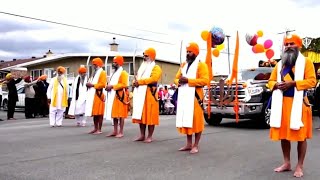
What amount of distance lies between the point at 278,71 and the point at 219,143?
3366 mm

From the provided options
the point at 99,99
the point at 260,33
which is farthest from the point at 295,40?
the point at 260,33

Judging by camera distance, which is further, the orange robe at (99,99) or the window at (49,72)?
the window at (49,72)

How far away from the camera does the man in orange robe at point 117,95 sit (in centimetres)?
988

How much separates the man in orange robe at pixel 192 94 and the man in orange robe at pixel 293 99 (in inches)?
73.5

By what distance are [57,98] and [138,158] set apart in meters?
6.90

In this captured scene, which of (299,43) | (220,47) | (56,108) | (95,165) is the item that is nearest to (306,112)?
(299,43)

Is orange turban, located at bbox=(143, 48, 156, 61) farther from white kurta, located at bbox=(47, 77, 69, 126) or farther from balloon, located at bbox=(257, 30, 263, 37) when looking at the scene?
balloon, located at bbox=(257, 30, 263, 37)

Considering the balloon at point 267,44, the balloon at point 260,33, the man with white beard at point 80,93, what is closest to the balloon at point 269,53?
the balloon at point 267,44

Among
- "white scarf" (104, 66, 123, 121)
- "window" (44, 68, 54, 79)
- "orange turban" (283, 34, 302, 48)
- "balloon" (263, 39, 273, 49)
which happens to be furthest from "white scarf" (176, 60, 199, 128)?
"window" (44, 68, 54, 79)

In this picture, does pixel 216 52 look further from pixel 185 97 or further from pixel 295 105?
pixel 295 105

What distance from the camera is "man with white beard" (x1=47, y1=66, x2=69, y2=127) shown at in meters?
13.3

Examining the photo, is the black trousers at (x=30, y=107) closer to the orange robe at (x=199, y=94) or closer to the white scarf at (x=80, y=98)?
the white scarf at (x=80, y=98)

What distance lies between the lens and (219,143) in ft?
30.3

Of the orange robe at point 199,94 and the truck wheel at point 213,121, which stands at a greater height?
the orange robe at point 199,94
